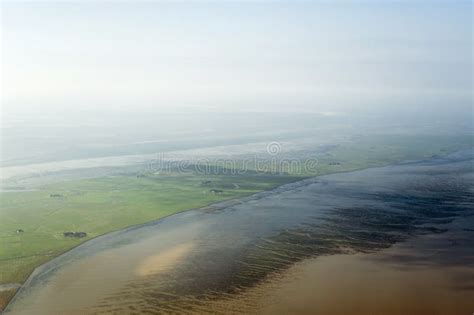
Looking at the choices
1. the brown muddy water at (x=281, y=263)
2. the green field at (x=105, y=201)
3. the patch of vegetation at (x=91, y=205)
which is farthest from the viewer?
the green field at (x=105, y=201)

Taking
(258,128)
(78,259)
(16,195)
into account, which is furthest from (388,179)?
(258,128)

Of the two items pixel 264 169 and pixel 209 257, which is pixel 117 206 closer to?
pixel 209 257

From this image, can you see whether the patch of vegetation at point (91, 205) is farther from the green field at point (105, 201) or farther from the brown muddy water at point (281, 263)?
the brown muddy water at point (281, 263)

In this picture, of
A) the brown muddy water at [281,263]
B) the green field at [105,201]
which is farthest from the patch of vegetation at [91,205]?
the brown muddy water at [281,263]

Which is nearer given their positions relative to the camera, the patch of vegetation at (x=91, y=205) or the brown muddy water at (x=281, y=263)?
the brown muddy water at (x=281, y=263)

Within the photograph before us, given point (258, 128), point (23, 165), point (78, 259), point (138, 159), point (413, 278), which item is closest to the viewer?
point (413, 278)

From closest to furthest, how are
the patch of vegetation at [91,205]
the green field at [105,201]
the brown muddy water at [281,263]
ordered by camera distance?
1. the brown muddy water at [281,263]
2. the patch of vegetation at [91,205]
3. the green field at [105,201]

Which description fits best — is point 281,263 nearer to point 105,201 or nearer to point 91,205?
point 91,205
